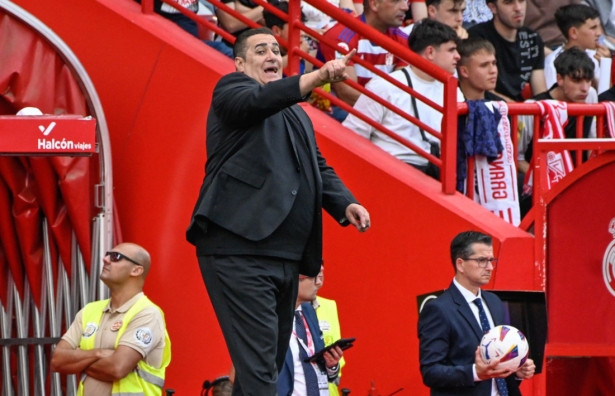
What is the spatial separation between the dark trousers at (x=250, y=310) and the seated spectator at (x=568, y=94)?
4.02 m

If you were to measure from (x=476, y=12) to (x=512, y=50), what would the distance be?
1236mm

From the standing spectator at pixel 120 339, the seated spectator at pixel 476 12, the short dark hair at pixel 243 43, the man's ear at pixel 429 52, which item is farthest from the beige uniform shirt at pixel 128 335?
the seated spectator at pixel 476 12

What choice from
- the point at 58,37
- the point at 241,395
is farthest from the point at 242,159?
the point at 58,37

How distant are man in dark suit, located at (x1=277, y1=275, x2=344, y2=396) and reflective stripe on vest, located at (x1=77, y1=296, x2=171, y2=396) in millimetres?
801

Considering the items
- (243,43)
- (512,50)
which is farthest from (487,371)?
(512,50)

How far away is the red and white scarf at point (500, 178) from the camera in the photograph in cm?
788

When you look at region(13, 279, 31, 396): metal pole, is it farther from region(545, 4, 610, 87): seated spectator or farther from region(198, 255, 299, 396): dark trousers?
region(545, 4, 610, 87): seated spectator

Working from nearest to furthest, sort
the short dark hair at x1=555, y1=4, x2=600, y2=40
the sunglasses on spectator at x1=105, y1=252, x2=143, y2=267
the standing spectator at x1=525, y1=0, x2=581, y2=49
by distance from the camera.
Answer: the sunglasses on spectator at x1=105, y1=252, x2=143, y2=267, the short dark hair at x1=555, y1=4, x2=600, y2=40, the standing spectator at x1=525, y1=0, x2=581, y2=49

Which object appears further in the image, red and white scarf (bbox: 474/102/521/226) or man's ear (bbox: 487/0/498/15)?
man's ear (bbox: 487/0/498/15)

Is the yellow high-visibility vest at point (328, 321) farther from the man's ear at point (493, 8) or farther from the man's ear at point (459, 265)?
the man's ear at point (493, 8)

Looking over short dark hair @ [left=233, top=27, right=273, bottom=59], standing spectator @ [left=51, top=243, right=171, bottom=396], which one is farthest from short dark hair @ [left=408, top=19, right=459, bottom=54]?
short dark hair @ [left=233, top=27, right=273, bottom=59]

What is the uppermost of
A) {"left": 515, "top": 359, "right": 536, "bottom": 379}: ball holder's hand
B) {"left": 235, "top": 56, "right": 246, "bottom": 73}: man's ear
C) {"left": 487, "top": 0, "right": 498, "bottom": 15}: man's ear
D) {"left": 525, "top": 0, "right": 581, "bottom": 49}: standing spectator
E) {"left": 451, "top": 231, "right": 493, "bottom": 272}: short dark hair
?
{"left": 525, "top": 0, "right": 581, "bottom": 49}: standing spectator

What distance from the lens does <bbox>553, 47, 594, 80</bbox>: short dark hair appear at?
916 centimetres

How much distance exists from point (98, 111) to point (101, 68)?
1.42 feet
